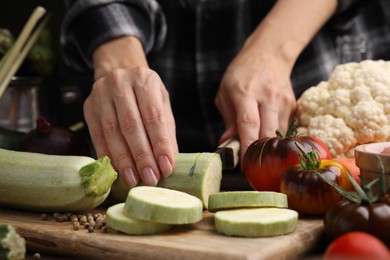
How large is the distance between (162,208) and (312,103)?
64cm

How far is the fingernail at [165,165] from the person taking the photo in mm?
1409

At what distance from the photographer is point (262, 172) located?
143cm

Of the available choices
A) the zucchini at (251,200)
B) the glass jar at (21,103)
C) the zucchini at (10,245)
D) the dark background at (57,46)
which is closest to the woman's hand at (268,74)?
the zucchini at (251,200)

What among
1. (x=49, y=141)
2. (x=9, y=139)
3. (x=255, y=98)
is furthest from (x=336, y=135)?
(x=9, y=139)

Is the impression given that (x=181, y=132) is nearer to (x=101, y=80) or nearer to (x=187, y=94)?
(x=187, y=94)

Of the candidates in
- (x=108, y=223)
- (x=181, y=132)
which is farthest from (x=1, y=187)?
(x=181, y=132)

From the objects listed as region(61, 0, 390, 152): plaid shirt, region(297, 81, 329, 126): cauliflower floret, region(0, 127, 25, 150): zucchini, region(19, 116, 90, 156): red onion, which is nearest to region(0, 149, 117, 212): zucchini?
region(19, 116, 90, 156): red onion

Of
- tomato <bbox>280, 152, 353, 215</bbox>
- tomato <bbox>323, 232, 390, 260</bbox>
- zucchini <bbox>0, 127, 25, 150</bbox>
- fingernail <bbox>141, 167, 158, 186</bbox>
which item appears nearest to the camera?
tomato <bbox>323, 232, 390, 260</bbox>

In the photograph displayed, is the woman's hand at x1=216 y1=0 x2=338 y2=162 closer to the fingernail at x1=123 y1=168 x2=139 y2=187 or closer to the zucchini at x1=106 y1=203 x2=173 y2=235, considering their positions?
the fingernail at x1=123 y1=168 x2=139 y2=187

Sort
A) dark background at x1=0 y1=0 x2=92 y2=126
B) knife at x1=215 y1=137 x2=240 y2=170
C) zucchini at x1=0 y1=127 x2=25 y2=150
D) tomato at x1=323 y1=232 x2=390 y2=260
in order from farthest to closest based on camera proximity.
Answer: dark background at x1=0 y1=0 x2=92 y2=126 < zucchini at x1=0 y1=127 x2=25 y2=150 < knife at x1=215 y1=137 x2=240 y2=170 < tomato at x1=323 y1=232 x2=390 y2=260

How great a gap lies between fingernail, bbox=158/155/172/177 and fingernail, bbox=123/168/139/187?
6 cm

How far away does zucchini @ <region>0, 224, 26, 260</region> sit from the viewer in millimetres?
1108

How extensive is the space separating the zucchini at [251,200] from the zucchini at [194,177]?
0.13m

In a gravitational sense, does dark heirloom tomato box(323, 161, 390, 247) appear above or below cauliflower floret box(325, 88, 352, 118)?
below
